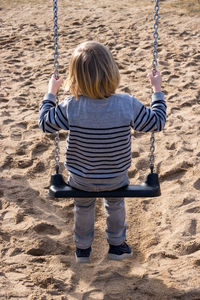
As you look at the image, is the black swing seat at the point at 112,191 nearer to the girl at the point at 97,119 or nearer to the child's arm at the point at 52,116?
the girl at the point at 97,119

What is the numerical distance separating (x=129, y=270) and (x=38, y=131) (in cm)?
218

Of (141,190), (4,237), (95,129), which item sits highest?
(95,129)

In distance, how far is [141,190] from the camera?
2.46 meters

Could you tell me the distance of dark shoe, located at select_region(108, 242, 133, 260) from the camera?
2773mm

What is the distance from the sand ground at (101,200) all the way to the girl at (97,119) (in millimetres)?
581

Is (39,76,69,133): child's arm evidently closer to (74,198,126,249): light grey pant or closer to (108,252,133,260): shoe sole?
(74,198,126,249): light grey pant

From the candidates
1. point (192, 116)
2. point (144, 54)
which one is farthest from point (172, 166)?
point (144, 54)

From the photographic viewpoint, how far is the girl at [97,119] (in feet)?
7.09

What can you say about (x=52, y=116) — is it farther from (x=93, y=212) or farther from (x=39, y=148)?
(x=39, y=148)

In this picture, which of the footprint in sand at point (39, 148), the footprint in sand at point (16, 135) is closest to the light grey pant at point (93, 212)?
the footprint in sand at point (39, 148)

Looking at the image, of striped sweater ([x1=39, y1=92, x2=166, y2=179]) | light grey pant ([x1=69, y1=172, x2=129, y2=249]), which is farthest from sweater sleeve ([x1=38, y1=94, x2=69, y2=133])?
light grey pant ([x1=69, y1=172, x2=129, y2=249])

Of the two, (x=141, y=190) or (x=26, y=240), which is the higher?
(x=141, y=190)

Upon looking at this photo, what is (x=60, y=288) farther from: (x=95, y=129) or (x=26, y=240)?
(x=95, y=129)

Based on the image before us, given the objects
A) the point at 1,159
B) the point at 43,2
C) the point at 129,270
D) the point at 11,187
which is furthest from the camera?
the point at 43,2
